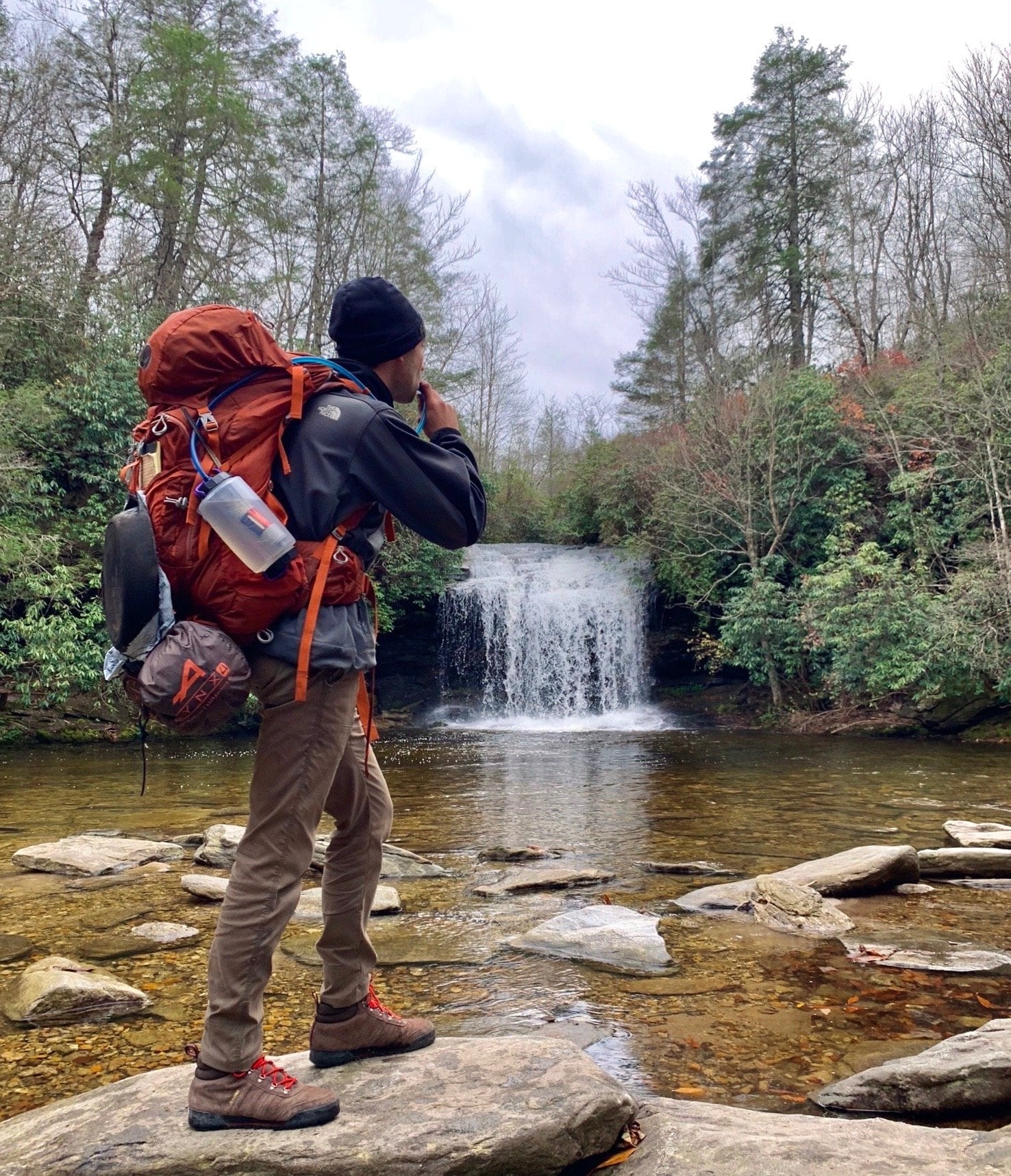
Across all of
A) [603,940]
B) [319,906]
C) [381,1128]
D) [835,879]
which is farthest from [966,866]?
[381,1128]

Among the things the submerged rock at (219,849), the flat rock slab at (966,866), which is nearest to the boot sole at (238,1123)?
the submerged rock at (219,849)

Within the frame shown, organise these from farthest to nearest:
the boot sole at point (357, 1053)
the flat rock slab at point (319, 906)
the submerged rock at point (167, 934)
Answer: the flat rock slab at point (319, 906)
the submerged rock at point (167, 934)
the boot sole at point (357, 1053)

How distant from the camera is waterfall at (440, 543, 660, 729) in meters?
18.8

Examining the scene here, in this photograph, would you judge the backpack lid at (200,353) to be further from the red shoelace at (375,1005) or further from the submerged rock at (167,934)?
the submerged rock at (167,934)

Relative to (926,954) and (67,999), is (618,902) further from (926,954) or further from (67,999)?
(67,999)

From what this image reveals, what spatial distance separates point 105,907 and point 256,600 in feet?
11.2

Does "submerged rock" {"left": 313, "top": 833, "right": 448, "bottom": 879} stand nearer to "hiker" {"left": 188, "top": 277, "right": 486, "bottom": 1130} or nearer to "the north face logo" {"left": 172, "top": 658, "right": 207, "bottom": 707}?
"hiker" {"left": 188, "top": 277, "right": 486, "bottom": 1130}

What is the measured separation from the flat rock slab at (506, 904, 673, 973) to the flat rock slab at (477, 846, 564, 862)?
171 cm

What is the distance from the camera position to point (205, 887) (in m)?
4.68

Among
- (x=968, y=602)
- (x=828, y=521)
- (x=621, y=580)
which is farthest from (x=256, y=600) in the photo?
(x=621, y=580)

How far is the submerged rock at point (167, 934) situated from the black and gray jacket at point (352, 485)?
256cm

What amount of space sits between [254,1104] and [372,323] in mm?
1849

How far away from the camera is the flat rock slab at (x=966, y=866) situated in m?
5.19

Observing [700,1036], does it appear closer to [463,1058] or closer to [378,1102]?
[463,1058]
